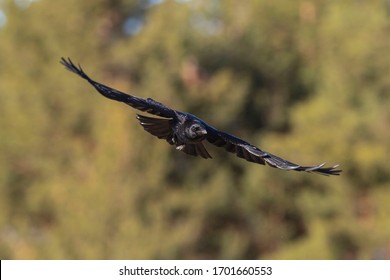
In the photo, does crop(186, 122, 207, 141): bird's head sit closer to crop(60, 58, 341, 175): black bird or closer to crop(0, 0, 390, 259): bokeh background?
crop(60, 58, 341, 175): black bird

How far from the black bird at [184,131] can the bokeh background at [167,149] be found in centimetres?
1410

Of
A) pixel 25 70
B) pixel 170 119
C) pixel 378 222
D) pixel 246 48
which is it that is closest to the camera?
pixel 170 119

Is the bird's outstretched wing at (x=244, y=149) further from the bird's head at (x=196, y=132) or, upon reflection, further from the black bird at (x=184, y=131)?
the bird's head at (x=196, y=132)

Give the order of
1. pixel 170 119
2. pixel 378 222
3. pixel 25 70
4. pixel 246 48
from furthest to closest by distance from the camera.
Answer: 1. pixel 246 48
2. pixel 25 70
3. pixel 378 222
4. pixel 170 119

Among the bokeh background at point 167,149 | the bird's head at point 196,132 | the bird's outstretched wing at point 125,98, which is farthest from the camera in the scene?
the bokeh background at point 167,149

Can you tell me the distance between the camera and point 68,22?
962 inches

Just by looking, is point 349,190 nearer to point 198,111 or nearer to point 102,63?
point 198,111

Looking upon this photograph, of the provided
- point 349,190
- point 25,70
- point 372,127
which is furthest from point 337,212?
point 25,70

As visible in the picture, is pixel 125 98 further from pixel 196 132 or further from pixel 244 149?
pixel 244 149

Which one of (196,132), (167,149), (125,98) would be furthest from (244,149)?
(167,149)

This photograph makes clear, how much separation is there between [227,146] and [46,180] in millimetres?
17135

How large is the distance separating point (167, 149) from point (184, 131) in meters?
16.0

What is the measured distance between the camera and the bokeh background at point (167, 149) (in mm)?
22938

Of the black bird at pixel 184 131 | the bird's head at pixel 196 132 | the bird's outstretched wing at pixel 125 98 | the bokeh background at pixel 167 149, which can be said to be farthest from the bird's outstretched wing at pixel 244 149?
the bokeh background at pixel 167 149
